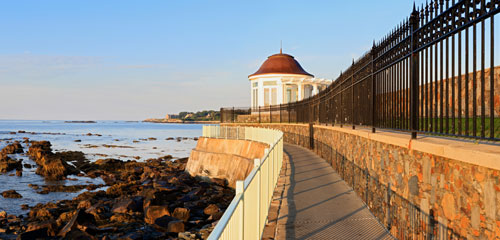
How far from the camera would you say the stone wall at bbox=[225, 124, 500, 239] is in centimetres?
338

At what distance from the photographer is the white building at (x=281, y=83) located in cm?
4066

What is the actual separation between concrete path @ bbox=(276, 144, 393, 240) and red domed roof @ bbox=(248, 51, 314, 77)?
3055 cm

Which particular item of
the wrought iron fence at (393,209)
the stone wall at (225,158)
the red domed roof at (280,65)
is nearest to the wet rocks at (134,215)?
the stone wall at (225,158)

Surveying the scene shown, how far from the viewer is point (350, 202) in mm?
8445

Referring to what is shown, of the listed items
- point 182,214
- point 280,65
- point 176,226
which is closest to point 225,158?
point 182,214

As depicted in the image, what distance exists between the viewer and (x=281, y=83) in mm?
40344

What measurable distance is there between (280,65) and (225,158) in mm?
20716

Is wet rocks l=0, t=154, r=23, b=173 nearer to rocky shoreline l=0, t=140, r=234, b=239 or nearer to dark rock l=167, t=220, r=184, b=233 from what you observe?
rocky shoreline l=0, t=140, r=234, b=239

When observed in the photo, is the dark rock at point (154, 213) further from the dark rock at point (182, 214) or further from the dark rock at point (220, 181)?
the dark rock at point (220, 181)

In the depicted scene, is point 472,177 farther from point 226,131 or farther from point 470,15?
point 226,131

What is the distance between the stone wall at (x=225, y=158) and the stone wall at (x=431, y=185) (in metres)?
12.7

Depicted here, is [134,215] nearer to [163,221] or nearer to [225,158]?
[163,221]

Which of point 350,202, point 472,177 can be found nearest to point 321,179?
point 350,202

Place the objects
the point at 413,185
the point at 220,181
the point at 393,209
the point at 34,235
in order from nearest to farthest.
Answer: the point at 413,185 < the point at 393,209 < the point at 34,235 < the point at 220,181
